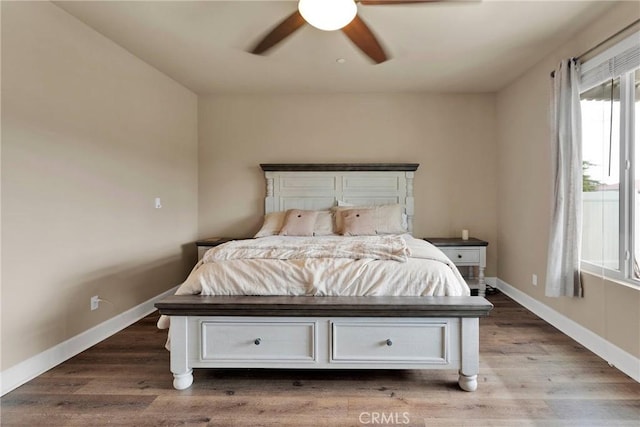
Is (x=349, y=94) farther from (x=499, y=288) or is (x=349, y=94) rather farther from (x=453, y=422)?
(x=453, y=422)

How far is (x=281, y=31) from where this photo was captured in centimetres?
224

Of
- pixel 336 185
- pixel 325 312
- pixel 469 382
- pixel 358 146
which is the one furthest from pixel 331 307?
pixel 358 146

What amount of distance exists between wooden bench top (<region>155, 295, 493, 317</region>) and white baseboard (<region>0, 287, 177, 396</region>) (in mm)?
1016

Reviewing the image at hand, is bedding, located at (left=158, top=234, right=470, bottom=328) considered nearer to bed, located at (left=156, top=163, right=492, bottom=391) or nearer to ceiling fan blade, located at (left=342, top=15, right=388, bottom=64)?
bed, located at (left=156, top=163, right=492, bottom=391)

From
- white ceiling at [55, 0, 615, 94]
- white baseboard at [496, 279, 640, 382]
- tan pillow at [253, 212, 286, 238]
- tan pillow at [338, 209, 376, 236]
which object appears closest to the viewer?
white baseboard at [496, 279, 640, 382]

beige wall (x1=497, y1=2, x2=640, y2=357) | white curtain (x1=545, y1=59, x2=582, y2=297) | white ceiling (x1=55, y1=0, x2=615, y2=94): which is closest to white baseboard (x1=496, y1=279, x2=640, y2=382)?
beige wall (x1=497, y1=2, x2=640, y2=357)

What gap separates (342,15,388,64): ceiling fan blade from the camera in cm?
218

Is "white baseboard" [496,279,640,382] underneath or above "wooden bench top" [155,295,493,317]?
underneath

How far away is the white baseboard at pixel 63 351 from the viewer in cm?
196

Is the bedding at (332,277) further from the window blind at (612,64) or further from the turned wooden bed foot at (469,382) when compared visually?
the window blind at (612,64)

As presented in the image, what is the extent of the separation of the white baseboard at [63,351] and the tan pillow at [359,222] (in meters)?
2.23

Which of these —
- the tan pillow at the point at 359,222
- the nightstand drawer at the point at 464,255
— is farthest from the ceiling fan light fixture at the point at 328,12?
the nightstand drawer at the point at 464,255

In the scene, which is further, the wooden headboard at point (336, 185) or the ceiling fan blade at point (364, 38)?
the wooden headboard at point (336, 185)

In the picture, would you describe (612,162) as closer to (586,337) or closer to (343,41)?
(586,337)
